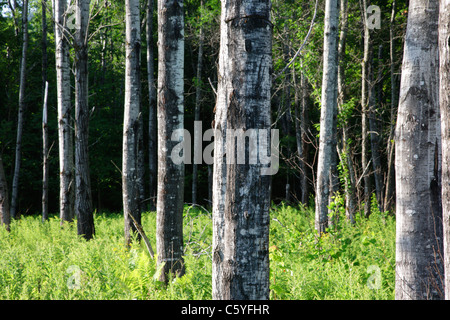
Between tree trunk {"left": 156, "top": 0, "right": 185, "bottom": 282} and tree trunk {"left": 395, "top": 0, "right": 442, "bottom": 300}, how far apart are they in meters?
2.60

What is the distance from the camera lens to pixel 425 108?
348 centimetres

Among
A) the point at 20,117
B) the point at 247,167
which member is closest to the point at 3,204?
the point at 20,117

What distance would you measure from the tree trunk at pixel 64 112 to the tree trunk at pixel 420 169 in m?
8.26

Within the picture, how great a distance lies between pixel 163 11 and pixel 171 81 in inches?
35.3

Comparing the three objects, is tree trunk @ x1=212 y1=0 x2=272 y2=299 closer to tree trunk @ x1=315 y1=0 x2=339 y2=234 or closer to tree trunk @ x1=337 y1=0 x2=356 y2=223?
tree trunk @ x1=315 y1=0 x2=339 y2=234

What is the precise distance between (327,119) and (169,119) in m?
4.08

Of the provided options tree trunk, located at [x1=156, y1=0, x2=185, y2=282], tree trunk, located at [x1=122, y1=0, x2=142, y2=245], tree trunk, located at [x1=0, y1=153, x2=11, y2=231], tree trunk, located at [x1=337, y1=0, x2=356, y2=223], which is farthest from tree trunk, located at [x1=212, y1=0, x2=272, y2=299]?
tree trunk, located at [x1=0, y1=153, x2=11, y2=231]

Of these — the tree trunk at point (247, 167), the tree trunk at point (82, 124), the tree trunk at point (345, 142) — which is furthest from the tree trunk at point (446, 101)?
the tree trunk at point (345, 142)

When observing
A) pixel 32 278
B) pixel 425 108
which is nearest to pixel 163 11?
pixel 425 108

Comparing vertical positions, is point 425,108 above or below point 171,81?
below

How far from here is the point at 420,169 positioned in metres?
3.46
